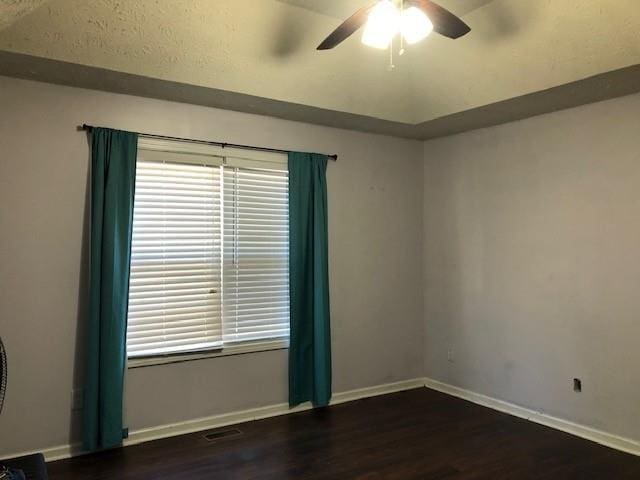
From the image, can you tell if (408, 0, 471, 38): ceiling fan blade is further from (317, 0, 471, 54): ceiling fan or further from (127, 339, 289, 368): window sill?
(127, 339, 289, 368): window sill

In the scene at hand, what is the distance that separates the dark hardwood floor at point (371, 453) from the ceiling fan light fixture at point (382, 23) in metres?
2.53

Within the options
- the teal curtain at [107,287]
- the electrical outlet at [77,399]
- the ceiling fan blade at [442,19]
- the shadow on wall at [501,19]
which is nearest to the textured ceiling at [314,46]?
the shadow on wall at [501,19]

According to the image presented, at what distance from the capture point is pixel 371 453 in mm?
3479

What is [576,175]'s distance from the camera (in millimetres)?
3861

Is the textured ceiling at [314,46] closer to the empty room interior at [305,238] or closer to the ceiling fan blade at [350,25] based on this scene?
the empty room interior at [305,238]

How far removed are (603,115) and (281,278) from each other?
2721 millimetres

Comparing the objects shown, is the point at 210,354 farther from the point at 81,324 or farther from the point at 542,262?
the point at 542,262

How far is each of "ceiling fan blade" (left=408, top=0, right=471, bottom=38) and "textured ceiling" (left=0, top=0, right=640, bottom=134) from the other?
33.0 inches

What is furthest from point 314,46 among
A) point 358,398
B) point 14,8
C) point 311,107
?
point 358,398

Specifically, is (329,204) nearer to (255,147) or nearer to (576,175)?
(255,147)

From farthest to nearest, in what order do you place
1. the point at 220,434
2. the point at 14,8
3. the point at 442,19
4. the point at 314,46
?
1. the point at 220,434
2. the point at 314,46
3. the point at 442,19
4. the point at 14,8

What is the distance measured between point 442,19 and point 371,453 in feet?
8.89

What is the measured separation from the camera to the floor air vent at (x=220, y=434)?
372 cm

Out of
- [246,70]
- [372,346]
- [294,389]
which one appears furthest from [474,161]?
[294,389]
